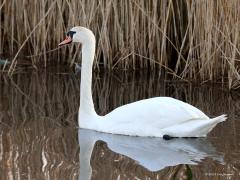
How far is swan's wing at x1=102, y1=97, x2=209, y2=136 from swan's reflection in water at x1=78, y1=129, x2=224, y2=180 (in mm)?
75

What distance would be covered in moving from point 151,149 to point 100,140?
0.52 m

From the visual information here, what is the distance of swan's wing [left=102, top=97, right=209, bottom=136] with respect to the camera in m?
6.69

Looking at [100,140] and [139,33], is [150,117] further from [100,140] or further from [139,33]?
[139,33]

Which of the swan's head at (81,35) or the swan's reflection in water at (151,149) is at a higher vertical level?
the swan's head at (81,35)

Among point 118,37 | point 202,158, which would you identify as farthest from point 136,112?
point 118,37

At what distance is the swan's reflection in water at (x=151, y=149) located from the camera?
19.6 ft

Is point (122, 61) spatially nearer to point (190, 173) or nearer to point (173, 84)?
point (173, 84)

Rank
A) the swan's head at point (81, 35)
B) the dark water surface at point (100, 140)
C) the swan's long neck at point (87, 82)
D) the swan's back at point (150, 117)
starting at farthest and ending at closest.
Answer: the swan's head at point (81, 35) < the swan's long neck at point (87, 82) < the swan's back at point (150, 117) < the dark water surface at point (100, 140)

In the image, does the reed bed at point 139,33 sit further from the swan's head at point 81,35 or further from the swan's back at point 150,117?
the swan's back at point 150,117

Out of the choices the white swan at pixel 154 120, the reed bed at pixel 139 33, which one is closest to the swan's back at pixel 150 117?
the white swan at pixel 154 120

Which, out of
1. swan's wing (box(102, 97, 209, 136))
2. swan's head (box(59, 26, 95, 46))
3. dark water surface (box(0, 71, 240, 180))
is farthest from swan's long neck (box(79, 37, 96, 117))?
swan's wing (box(102, 97, 209, 136))

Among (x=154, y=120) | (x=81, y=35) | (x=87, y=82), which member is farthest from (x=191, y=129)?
(x=81, y=35)

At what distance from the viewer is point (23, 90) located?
27.8 feet

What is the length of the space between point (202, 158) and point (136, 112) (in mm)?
961
